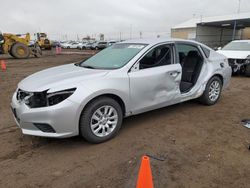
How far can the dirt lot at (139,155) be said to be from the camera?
99.0 inches

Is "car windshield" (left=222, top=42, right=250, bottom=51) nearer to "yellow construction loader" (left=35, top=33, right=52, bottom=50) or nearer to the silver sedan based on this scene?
the silver sedan

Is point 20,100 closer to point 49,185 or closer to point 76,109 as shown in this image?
point 76,109

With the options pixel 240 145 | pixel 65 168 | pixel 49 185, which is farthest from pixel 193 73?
pixel 49 185

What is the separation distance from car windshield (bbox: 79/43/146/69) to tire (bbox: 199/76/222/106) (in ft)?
6.38

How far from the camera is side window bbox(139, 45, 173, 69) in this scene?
12.6 feet

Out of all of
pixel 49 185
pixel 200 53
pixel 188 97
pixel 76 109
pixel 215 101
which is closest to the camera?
pixel 49 185

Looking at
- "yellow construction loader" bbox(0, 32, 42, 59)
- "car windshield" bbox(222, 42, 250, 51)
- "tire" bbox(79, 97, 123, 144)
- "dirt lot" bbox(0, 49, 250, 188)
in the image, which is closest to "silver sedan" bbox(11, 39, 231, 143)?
"tire" bbox(79, 97, 123, 144)

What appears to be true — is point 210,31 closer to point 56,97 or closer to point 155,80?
point 155,80

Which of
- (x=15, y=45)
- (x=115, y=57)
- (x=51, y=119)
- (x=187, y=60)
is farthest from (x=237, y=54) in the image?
(x=15, y=45)

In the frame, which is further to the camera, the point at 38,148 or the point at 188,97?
the point at 188,97

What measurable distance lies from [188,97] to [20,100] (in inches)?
124

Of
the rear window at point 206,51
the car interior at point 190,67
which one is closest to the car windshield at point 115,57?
the car interior at point 190,67

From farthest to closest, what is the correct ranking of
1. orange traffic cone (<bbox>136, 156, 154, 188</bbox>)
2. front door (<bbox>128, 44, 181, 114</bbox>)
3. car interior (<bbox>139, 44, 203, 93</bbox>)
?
car interior (<bbox>139, 44, 203, 93</bbox>)
front door (<bbox>128, 44, 181, 114</bbox>)
orange traffic cone (<bbox>136, 156, 154, 188</bbox>)

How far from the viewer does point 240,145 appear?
3275mm
